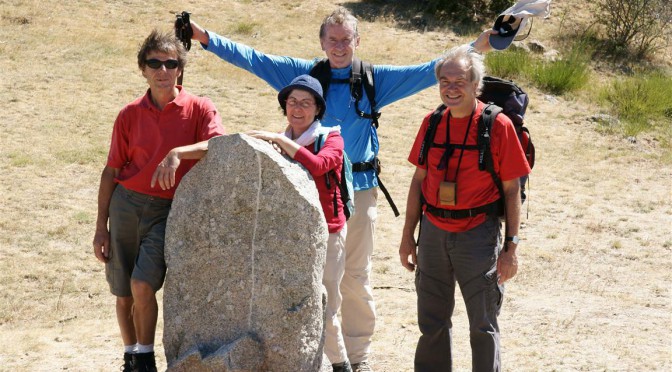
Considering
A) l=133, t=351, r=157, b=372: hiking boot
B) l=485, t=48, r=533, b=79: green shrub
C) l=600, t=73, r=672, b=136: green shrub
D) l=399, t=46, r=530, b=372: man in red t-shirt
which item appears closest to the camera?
l=399, t=46, r=530, b=372: man in red t-shirt

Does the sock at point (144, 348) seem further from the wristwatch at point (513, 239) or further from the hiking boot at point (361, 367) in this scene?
the wristwatch at point (513, 239)

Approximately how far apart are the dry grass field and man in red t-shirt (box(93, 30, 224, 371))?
1390 millimetres

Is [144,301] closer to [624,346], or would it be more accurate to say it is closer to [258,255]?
[258,255]

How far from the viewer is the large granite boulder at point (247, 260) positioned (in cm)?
444

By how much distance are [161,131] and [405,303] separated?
3.36 meters

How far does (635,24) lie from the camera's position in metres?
17.2

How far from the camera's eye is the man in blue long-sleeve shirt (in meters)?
5.29

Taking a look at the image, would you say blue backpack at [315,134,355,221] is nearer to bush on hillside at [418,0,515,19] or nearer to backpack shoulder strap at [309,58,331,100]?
backpack shoulder strap at [309,58,331,100]

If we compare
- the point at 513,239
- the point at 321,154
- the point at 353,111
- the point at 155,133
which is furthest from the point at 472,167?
the point at 155,133

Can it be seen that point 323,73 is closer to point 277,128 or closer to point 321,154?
point 321,154

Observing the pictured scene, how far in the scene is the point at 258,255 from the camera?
4516 mm

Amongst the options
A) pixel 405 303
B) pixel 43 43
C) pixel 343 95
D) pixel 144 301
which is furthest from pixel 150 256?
pixel 43 43

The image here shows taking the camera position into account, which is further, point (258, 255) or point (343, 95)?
point (343, 95)

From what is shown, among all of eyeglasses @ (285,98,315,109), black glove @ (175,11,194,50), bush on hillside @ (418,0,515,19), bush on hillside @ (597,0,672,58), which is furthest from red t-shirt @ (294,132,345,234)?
bush on hillside @ (418,0,515,19)
